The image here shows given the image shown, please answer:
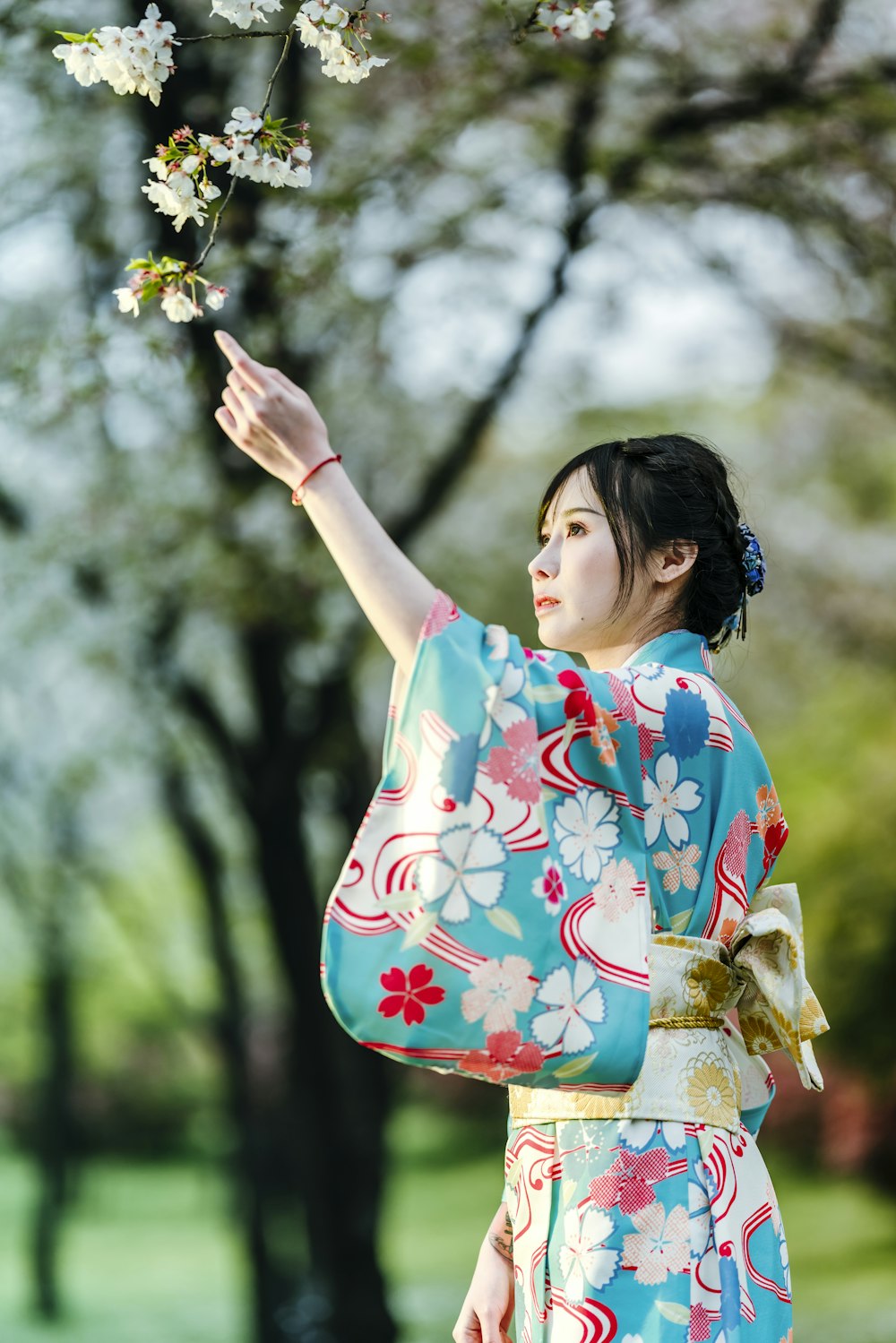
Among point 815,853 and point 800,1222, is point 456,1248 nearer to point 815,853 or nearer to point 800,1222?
point 800,1222

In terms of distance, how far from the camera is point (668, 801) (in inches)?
52.8

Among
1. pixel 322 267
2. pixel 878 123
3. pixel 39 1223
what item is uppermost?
pixel 878 123

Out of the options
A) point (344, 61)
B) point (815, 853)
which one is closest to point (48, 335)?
point (344, 61)

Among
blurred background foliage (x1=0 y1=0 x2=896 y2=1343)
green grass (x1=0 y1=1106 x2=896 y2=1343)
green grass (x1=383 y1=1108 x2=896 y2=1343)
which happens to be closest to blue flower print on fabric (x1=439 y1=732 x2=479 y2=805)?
blurred background foliage (x1=0 y1=0 x2=896 y2=1343)

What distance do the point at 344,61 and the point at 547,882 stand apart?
914 millimetres

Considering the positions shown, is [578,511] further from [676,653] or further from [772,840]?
[772,840]

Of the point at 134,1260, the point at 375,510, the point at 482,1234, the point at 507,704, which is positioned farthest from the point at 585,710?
the point at 134,1260

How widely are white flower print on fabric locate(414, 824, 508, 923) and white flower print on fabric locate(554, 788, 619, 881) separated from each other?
0.23 feet

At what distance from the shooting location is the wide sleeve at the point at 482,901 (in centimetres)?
117

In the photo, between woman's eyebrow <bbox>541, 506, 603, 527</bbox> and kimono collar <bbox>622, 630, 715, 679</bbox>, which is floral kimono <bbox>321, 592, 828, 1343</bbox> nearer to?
kimono collar <bbox>622, 630, 715, 679</bbox>

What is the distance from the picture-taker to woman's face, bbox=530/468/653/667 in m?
1.46

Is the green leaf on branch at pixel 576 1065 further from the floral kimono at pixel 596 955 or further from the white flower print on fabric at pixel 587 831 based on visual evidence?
the white flower print on fabric at pixel 587 831

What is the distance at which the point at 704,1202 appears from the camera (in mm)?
1320

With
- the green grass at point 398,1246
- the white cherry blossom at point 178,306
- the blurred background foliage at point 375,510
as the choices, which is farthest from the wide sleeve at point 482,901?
the green grass at point 398,1246
